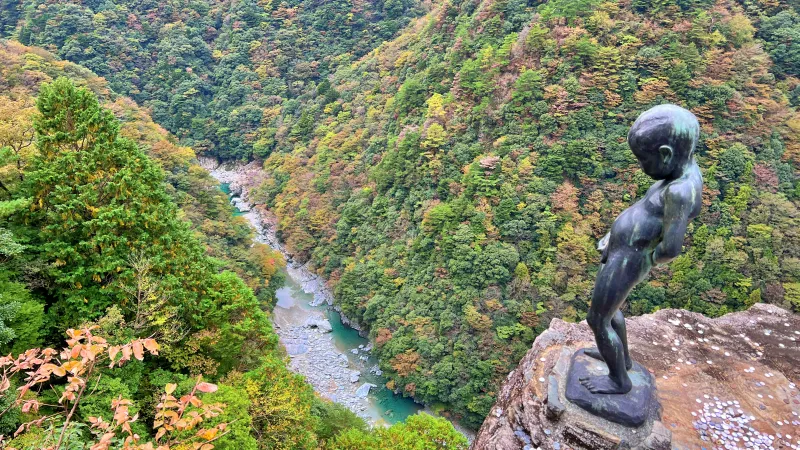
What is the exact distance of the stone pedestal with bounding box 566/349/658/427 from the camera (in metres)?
6.34

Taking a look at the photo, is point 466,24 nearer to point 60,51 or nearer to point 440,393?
point 440,393

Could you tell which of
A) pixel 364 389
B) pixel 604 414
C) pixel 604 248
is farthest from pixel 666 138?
pixel 364 389

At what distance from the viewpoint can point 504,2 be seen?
31.2 m

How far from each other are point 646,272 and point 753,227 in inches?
776

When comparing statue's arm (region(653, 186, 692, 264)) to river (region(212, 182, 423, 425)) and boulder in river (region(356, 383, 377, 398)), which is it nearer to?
river (region(212, 182, 423, 425))

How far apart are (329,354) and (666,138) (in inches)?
1002

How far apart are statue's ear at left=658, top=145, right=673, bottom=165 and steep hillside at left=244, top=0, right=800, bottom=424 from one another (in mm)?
17738

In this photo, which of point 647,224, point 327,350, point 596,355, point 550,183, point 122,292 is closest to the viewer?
point 647,224

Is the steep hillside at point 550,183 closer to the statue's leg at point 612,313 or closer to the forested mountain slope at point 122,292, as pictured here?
the forested mountain slope at point 122,292

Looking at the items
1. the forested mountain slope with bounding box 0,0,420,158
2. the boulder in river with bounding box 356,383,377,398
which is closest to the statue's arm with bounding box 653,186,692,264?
the boulder in river with bounding box 356,383,377,398

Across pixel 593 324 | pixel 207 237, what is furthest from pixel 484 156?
pixel 593 324

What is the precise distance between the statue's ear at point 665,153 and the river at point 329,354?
68.5ft

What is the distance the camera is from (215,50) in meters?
59.0

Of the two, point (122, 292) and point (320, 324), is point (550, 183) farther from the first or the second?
point (122, 292)
